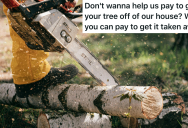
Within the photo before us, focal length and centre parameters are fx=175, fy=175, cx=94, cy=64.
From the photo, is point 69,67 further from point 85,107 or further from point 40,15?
point 40,15

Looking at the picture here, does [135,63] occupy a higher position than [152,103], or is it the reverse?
[135,63]

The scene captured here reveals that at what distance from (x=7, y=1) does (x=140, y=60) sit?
9.31ft

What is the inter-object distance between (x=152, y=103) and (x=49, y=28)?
1140 mm

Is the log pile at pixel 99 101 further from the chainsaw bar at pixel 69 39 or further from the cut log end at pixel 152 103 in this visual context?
the chainsaw bar at pixel 69 39

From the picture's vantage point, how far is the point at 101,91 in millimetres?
1740

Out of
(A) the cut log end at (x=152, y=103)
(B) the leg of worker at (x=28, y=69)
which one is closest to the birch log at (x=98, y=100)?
(A) the cut log end at (x=152, y=103)

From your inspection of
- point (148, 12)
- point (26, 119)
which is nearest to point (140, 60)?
point (148, 12)


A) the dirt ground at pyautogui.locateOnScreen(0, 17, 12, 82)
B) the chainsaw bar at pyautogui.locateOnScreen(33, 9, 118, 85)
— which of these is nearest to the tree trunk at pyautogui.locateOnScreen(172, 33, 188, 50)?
the chainsaw bar at pyautogui.locateOnScreen(33, 9, 118, 85)

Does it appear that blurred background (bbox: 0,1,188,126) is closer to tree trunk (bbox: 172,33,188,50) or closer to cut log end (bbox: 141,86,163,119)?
tree trunk (bbox: 172,33,188,50)

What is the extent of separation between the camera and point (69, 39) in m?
1.65

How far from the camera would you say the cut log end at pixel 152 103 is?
5.08 feet

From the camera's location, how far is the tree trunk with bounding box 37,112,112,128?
1.82m

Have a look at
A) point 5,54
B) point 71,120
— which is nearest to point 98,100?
point 71,120

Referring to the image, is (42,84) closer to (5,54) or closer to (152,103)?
(152,103)
